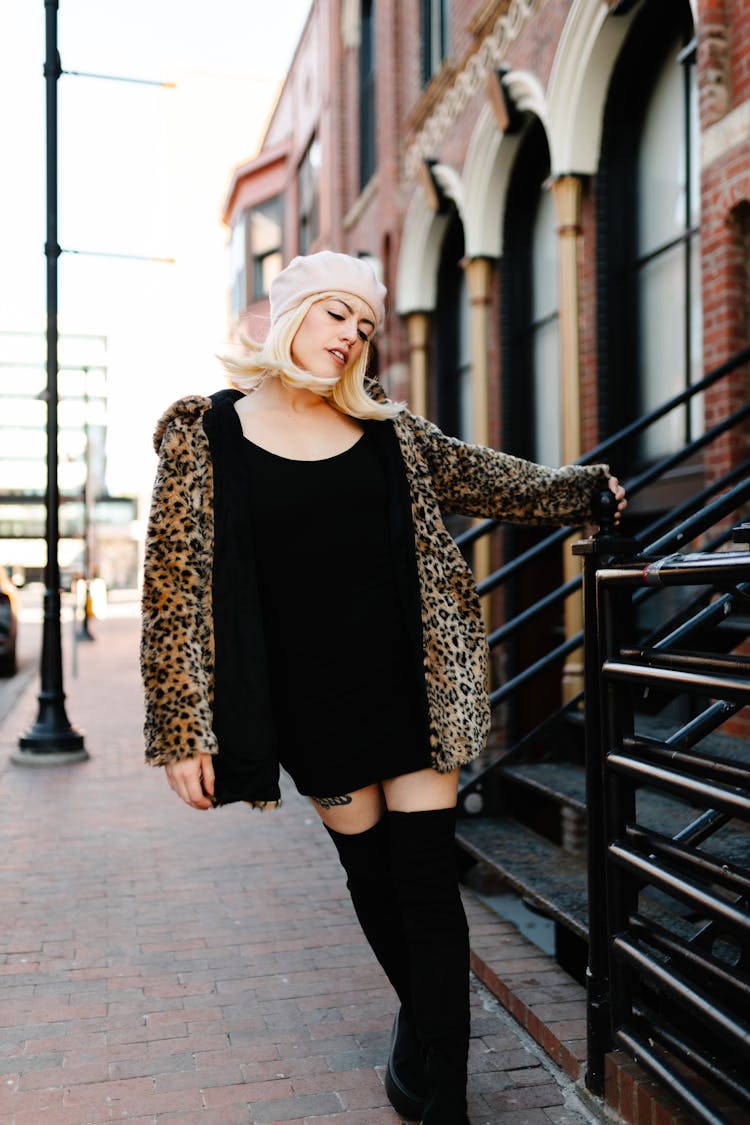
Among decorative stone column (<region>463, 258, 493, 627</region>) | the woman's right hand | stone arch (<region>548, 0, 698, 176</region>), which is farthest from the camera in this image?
decorative stone column (<region>463, 258, 493, 627</region>)

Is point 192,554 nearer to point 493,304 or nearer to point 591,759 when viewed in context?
point 591,759

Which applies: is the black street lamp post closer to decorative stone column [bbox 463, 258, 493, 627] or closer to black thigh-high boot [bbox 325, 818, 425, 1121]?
decorative stone column [bbox 463, 258, 493, 627]

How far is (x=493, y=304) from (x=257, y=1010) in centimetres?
762

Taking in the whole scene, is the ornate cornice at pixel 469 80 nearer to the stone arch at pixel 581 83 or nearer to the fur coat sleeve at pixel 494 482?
the stone arch at pixel 581 83

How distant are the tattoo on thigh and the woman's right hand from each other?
11.0 inches

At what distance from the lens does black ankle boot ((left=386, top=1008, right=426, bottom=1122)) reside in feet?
8.72

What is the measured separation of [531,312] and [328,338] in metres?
7.36

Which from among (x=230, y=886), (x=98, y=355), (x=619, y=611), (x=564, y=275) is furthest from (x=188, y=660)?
(x=98, y=355)

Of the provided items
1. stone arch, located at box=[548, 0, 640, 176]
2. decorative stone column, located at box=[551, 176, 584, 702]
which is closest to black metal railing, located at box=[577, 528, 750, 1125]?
decorative stone column, located at box=[551, 176, 584, 702]

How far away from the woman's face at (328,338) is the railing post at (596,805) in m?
0.75

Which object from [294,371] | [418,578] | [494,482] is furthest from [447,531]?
[294,371]

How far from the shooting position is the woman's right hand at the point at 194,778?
2279 millimetres

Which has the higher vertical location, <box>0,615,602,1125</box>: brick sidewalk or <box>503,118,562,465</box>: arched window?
<box>503,118,562,465</box>: arched window

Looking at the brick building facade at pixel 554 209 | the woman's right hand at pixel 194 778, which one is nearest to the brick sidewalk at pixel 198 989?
the woman's right hand at pixel 194 778
